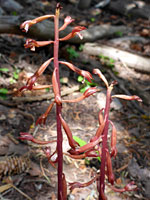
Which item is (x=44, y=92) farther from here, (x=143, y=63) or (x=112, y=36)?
(x=112, y=36)

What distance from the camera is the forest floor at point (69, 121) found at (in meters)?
2.32

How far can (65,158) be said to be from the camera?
8.52 feet

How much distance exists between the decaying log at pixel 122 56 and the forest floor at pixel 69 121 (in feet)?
0.34

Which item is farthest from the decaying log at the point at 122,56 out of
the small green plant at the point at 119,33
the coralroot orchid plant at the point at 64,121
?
the coralroot orchid plant at the point at 64,121

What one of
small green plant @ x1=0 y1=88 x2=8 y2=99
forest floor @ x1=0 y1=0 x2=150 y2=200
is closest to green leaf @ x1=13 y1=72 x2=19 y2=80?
forest floor @ x1=0 y1=0 x2=150 y2=200

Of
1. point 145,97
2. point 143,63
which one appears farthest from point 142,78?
point 145,97

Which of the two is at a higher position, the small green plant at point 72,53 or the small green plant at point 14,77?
the small green plant at point 72,53

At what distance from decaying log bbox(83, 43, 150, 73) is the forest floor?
0.10 meters

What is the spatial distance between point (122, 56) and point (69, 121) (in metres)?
2.23

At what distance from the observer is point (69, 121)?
3.08 meters

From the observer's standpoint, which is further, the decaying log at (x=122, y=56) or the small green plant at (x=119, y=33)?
the small green plant at (x=119, y=33)

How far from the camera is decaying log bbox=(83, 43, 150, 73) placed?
4.62 meters

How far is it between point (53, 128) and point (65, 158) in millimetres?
465

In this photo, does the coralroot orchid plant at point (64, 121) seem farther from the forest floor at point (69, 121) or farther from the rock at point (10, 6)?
the rock at point (10, 6)
